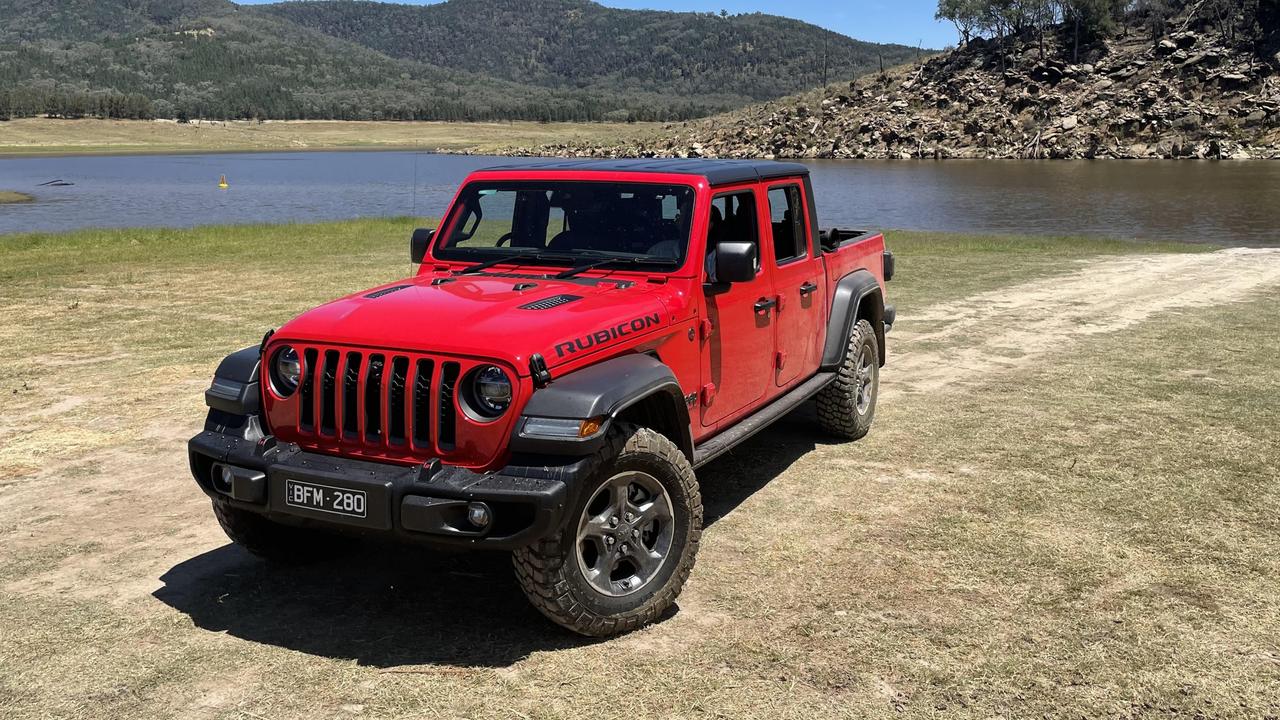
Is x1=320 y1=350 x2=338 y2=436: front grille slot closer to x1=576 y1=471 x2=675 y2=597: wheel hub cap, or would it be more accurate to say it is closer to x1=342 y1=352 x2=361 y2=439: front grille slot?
x1=342 y1=352 x2=361 y2=439: front grille slot

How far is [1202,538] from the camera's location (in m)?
6.01

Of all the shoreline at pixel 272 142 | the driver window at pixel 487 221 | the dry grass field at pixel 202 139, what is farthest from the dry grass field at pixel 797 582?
the dry grass field at pixel 202 139

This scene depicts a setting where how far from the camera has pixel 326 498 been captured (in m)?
4.55

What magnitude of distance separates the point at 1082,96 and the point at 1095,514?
11111 centimetres

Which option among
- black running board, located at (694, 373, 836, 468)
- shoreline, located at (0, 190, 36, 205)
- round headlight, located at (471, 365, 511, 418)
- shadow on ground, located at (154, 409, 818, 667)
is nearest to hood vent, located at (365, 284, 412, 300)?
round headlight, located at (471, 365, 511, 418)

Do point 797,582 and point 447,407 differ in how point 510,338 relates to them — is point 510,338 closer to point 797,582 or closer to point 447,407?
point 447,407

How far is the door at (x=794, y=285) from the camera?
6.73 m

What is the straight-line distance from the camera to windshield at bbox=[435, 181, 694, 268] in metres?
5.86

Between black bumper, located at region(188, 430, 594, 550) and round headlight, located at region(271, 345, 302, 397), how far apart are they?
0.42m

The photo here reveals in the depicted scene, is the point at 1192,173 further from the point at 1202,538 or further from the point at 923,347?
the point at 1202,538

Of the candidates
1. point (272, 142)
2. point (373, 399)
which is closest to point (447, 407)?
point (373, 399)

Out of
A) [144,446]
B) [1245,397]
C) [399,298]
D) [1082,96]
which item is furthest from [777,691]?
[1082,96]

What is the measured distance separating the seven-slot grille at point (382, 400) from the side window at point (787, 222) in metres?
2.74

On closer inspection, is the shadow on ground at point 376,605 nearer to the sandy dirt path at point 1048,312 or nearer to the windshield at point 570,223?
the windshield at point 570,223
